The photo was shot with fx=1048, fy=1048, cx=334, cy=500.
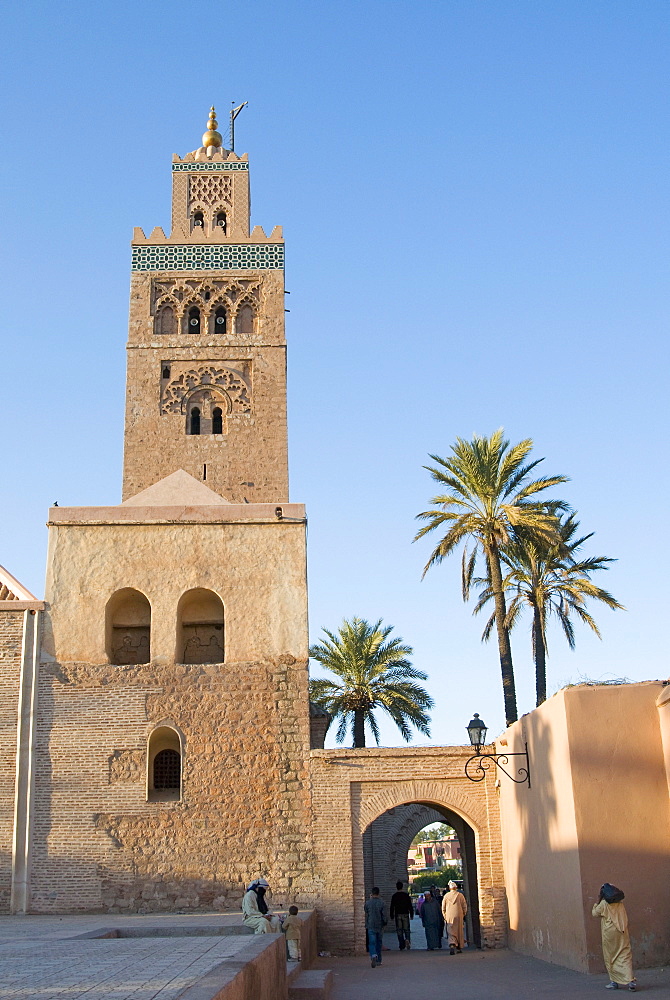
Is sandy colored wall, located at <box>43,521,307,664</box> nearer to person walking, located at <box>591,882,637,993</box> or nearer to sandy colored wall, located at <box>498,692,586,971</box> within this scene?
sandy colored wall, located at <box>498,692,586,971</box>

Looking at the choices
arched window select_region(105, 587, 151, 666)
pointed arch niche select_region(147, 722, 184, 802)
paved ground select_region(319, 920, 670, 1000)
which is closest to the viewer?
paved ground select_region(319, 920, 670, 1000)

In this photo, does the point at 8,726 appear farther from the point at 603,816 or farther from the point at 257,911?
the point at 603,816

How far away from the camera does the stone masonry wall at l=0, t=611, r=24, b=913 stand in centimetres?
1474

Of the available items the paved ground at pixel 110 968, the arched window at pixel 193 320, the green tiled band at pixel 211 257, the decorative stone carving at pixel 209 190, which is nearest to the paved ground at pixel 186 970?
the paved ground at pixel 110 968

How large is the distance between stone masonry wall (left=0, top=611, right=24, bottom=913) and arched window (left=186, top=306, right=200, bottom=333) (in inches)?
375

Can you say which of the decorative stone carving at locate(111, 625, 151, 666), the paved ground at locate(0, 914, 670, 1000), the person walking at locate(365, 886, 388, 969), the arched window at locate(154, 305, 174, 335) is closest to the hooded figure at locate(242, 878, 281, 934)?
the paved ground at locate(0, 914, 670, 1000)

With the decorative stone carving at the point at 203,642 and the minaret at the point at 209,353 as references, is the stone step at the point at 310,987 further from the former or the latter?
the minaret at the point at 209,353

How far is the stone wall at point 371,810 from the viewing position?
14750mm

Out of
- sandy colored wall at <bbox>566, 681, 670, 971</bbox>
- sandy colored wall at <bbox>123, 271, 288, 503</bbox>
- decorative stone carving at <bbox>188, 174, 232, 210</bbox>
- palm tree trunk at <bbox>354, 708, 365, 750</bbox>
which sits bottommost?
sandy colored wall at <bbox>566, 681, 670, 971</bbox>

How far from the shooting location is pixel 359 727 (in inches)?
948

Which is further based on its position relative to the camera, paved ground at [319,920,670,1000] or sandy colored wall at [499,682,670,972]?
sandy colored wall at [499,682,670,972]

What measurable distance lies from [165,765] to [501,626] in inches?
263

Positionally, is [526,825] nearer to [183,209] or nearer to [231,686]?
[231,686]

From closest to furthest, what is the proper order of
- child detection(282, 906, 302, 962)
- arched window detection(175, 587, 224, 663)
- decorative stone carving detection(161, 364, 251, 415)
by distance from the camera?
child detection(282, 906, 302, 962)
arched window detection(175, 587, 224, 663)
decorative stone carving detection(161, 364, 251, 415)
